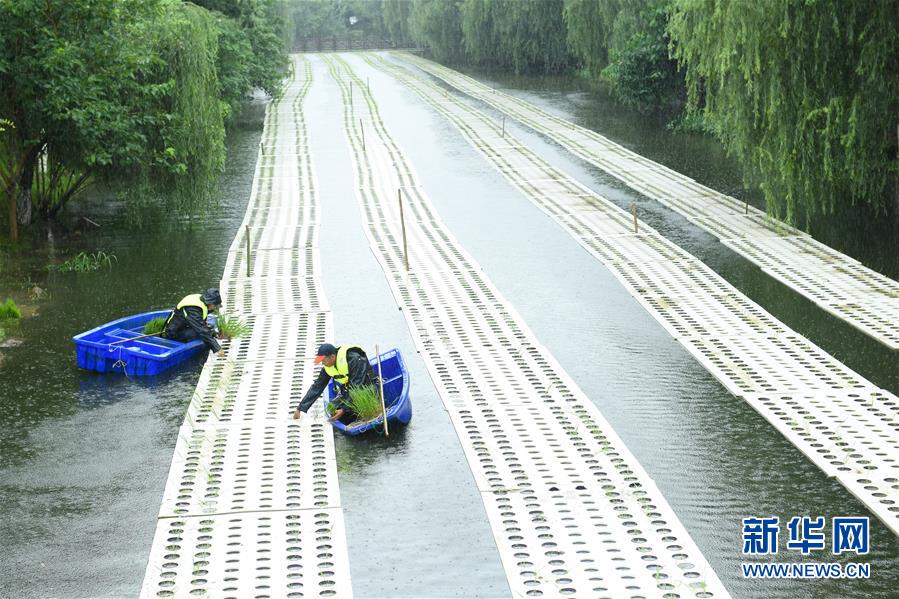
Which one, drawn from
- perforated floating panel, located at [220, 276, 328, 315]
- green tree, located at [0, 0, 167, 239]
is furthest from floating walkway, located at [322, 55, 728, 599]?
green tree, located at [0, 0, 167, 239]

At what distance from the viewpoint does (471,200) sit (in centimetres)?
2784

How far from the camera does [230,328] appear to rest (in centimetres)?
1711

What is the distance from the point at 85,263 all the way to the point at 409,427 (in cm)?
1022

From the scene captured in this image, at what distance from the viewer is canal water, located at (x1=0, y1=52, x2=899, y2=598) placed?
1052 centimetres

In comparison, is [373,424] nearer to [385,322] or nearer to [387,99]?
[385,322]

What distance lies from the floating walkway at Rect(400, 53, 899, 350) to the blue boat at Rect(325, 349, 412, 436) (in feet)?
22.2

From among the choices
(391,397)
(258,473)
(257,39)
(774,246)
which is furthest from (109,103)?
(257,39)

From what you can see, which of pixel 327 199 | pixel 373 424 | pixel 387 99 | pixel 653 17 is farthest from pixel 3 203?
pixel 387 99

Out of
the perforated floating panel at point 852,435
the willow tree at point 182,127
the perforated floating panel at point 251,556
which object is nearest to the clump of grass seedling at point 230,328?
the perforated floating panel at point 251,556

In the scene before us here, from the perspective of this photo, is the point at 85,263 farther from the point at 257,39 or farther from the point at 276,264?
the point at 257,39

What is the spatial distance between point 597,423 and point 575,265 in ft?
25.9

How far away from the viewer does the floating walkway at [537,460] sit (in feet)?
33.3

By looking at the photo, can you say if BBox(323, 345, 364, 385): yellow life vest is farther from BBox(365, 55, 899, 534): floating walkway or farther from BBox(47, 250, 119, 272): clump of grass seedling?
BBox(47, 250, 119, 272): clump of grass seedling

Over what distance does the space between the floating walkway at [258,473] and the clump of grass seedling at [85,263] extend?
8.24ft
